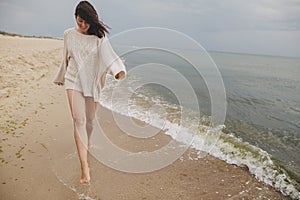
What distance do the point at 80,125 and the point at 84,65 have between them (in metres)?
0.70

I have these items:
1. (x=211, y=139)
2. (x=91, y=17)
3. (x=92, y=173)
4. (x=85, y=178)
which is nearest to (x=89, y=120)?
(x=92, y=173)

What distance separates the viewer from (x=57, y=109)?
19.7 feet

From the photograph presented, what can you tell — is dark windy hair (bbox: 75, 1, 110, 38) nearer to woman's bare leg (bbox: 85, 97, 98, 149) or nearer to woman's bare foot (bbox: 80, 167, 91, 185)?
woman's bare leg (bbox: 85, 97, 98, 149)

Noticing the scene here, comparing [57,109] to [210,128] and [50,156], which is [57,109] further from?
[210,128]

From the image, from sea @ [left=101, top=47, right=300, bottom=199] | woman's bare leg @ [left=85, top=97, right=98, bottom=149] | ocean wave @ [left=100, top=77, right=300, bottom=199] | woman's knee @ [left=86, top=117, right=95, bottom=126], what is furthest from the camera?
sea @ [left=101, top=47, right=300, bottom=199]

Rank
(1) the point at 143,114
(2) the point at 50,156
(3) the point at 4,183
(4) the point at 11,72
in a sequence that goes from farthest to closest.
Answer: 1. (4) the point at 11,72
2. (1) the point at 143,114
3. (2) the point at 50,156
4. (3) the point at 4,183

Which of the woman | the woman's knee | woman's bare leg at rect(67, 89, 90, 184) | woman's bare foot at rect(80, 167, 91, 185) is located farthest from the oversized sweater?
woman's bare foot at rect(80, 167, 91, 185)

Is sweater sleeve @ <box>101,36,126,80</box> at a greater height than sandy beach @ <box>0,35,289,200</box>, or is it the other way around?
sweater sleeve @ <box>101,36,126,80</box>

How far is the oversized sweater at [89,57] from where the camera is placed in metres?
3.05

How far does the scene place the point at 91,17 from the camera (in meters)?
2.94

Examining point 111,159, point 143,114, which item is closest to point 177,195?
point 111,159

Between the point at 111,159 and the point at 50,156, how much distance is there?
33.3 inches

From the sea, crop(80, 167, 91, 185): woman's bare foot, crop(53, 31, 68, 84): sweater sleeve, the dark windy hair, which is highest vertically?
the dark windy hair

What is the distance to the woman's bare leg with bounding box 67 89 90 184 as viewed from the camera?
10.1 feet
